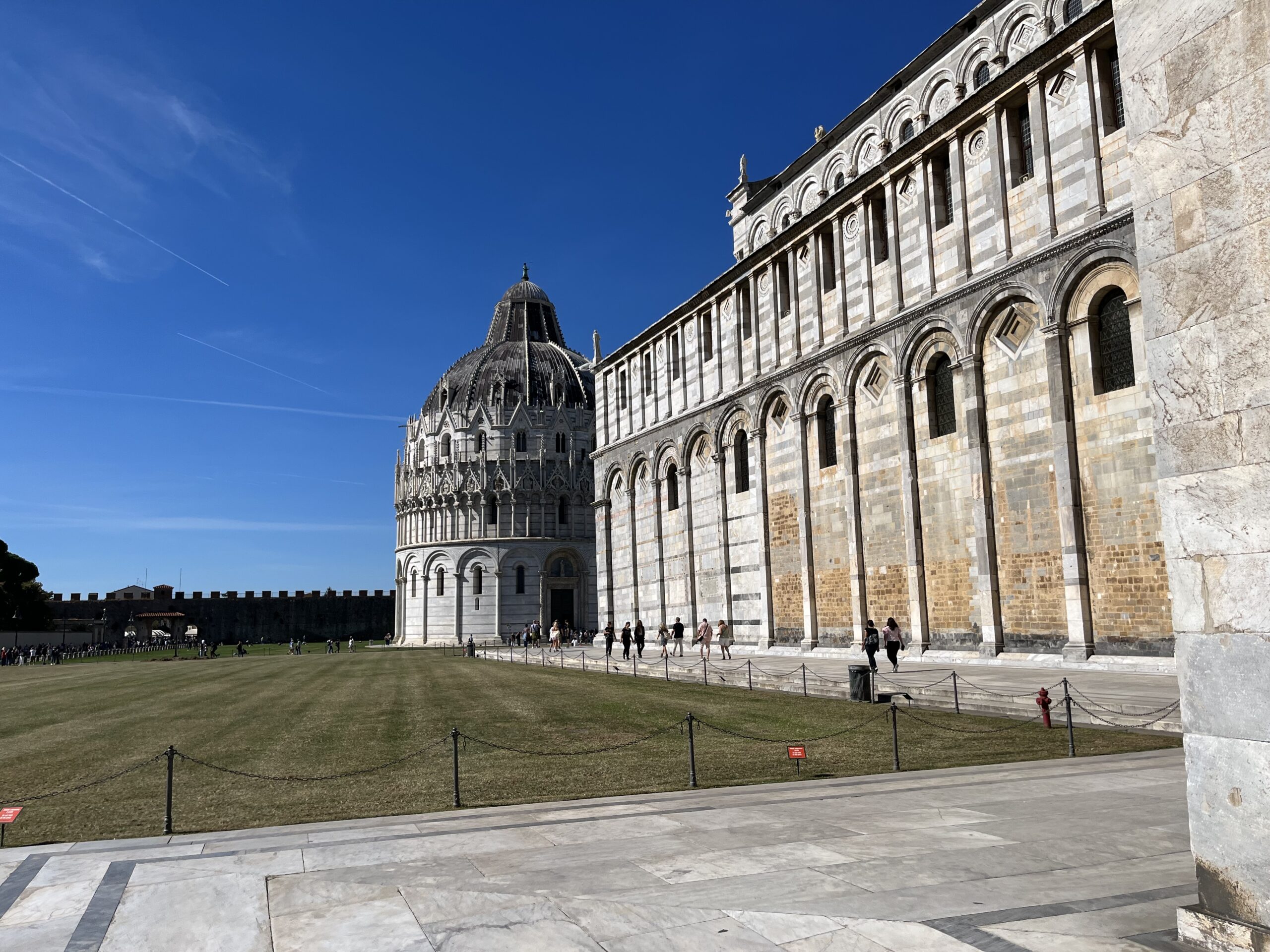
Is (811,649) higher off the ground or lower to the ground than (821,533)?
lower

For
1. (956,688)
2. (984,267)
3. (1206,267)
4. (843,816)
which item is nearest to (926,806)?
(843,816)

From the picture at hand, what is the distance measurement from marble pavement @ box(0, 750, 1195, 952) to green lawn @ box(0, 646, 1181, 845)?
5.36 ft

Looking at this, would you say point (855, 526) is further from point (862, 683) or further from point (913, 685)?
point (862, 683)

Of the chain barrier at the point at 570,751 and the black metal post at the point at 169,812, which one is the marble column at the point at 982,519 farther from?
the black metal post at the point at 169,812

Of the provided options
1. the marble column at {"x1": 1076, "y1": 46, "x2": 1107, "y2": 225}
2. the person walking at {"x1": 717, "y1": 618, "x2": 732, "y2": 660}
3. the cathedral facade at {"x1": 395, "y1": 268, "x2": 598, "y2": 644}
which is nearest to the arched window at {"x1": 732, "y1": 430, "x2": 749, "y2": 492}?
the person walking at {"x1": 717, "y1": 618, "x2": 732, "y2": 660}

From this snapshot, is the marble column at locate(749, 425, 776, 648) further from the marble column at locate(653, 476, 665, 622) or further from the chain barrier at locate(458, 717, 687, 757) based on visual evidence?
the chain barrier at locate(458, 717, 687, 757)

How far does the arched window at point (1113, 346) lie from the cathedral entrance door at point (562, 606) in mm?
66333

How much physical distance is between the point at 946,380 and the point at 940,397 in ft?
1.67

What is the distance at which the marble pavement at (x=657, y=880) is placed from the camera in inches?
221

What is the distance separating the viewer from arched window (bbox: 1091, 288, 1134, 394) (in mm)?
20797

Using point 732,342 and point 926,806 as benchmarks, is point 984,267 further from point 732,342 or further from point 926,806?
point 926,806

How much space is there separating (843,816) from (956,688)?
31.0 feet

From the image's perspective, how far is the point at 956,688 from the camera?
17344mm

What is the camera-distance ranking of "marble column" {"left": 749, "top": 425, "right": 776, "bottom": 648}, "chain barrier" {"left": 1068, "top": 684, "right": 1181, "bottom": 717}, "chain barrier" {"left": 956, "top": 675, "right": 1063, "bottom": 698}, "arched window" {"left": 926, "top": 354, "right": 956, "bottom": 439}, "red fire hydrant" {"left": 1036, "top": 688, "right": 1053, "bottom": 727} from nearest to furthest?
1. "chain barrier" {"left": 1068, "top": 684, "right": 1181, "bottom": 717}
2. "red fire hydrant" {"left": 1036, "top": 688, "right": 1053, "bottom": 727}
3. "chain barrier" {"left": 956, "top": 675, "right": 1063, "bottom": 698}
4. "arched window" {"left": 926, "top": 354, "right": 956, "bottom": 439}
5. "marble column" {"left": 749, "top": 425, "right": 776, "bottom": 648}
